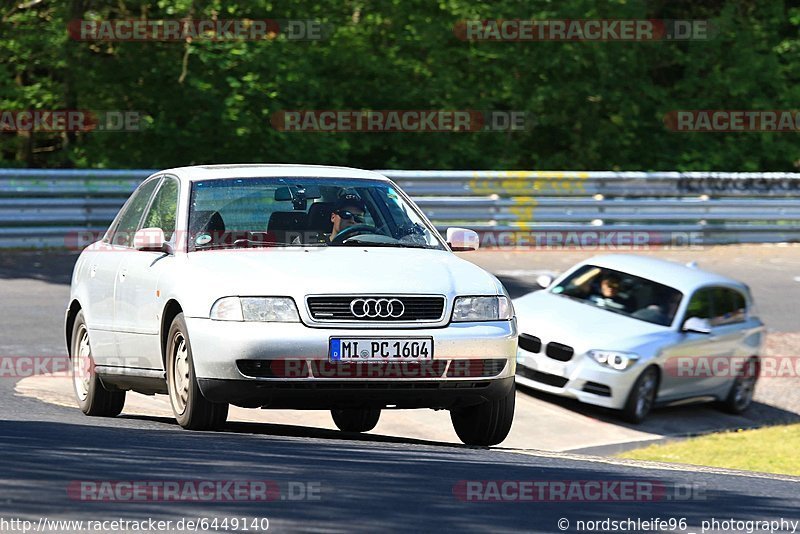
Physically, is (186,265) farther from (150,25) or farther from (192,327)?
(150,25)

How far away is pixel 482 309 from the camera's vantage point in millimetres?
8164

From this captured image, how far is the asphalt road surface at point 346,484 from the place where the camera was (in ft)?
18.6

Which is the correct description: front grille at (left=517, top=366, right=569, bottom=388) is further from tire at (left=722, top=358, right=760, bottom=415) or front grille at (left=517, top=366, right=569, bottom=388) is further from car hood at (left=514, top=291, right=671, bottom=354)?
tire at (left=722, top=358, right=760, bottom=415)

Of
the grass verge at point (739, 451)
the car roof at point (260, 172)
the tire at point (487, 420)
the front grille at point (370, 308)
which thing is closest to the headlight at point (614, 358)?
the grass verge at point (739, 451)

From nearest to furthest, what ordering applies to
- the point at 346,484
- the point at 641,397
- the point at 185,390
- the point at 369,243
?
the point at 346,484, the point at 185,390, the point at 369,243, the point at 641,397

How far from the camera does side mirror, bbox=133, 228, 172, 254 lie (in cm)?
859

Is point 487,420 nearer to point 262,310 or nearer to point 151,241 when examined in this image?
point 262,310

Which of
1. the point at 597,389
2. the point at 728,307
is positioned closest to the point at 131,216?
the point at 597,389

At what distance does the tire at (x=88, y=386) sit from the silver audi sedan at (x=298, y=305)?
9.4 inches

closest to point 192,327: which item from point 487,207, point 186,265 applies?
point 186,265

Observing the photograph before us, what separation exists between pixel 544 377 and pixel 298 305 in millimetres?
6531

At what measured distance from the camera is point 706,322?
48.7 ft

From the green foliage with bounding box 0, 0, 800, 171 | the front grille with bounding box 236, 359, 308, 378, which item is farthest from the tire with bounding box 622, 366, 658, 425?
the green foliage with bounding box 0, 0, 800, 171

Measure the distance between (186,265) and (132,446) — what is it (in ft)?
4.55
